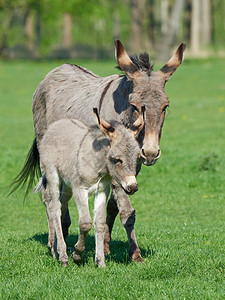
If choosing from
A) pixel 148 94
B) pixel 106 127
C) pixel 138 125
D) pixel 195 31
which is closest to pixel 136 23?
pixel 195 31

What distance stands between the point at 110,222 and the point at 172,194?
136 inches

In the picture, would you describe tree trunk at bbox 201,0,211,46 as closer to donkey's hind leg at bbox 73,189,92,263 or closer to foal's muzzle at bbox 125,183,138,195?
donkey's hind leg at bbox 73,189,92,263

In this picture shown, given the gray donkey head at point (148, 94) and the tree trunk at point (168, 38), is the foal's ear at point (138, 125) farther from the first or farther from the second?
the tree trunk at point (168, 38)

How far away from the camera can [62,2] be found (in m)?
53.7

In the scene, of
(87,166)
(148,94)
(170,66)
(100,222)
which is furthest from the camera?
(170,66)

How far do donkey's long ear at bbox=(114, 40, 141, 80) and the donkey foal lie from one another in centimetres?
69

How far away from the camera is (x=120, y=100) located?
21.5 ft

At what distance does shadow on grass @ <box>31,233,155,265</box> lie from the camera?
253 inches

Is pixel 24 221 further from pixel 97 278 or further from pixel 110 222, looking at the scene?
pixel 97 278

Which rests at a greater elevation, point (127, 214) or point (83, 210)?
point (83, 210)

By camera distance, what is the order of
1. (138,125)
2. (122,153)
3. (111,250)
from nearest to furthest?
(122,153) < (138,125) < (111,250)

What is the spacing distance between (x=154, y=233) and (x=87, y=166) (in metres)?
2.19

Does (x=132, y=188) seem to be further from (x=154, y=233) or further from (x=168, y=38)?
(x=168, y=38)

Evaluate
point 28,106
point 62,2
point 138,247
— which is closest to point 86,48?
point 62,2
